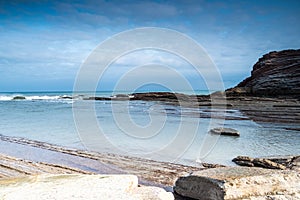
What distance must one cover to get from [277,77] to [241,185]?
41793 millimetres

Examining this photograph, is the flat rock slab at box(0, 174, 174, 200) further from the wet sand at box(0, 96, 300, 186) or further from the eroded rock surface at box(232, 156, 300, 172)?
the eroded rock surface at box(232, 156, 300, 172)

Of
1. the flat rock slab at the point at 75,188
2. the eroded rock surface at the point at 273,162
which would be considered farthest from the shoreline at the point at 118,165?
the flat rock slab at the point at 75,188

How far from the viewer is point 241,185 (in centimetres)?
427

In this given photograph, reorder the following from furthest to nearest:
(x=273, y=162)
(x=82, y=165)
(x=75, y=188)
Result: (x=82, y=165) → (x=273, y=162) → (x=75, y=188)

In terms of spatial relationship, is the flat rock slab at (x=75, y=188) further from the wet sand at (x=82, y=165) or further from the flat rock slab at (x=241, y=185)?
the wet sand at (x=82, y=165)

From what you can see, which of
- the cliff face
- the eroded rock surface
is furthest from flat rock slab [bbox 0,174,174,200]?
the cliff face

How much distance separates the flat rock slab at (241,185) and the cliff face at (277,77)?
38796 mm

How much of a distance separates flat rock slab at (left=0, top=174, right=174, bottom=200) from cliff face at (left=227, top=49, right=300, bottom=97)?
40185 mm

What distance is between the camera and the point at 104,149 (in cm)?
916

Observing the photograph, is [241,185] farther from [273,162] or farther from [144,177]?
[273,162]

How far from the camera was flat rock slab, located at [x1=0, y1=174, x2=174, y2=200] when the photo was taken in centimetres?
359

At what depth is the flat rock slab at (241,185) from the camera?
4234 mm

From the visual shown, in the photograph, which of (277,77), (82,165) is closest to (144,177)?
(82,165)

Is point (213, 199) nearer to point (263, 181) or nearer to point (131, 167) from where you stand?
point (263, 181)
